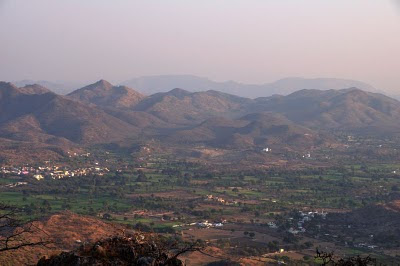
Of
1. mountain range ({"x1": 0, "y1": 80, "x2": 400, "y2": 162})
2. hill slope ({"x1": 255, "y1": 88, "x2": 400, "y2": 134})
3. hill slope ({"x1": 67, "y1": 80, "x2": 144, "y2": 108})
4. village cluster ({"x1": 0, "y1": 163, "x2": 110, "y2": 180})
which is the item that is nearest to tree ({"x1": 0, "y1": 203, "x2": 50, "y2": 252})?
village cluster ({"x1": 0, "y1": 163, "x2": 110, "y2": 180})

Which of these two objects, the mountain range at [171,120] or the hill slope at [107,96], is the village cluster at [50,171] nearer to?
the mountain range at [171,120]

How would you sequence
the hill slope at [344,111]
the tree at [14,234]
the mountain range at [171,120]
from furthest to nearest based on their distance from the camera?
the hill slope at [344,111], the mountain range at [171,120], the tree at [14,234]

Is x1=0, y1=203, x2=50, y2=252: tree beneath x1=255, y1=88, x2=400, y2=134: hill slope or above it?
beneath

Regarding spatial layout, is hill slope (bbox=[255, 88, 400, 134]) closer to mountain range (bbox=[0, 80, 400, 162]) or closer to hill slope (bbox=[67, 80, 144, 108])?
mountain range (bbox=[0, 80, 400, 162])

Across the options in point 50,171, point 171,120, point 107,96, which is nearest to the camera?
point 50,171

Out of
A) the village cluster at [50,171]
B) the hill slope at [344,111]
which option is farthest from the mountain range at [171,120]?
the village cluster at [50,171]

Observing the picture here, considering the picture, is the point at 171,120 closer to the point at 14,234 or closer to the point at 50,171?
the point at 50,171

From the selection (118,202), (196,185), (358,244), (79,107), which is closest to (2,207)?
(358,244)

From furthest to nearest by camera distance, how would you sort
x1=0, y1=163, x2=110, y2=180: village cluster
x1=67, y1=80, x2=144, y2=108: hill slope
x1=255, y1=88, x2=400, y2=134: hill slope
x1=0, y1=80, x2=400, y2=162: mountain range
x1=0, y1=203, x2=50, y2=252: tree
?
x1=67, y1=80, x2=144, y2=108: hill slope → x1=255, y1=88, x2=400, y2=134: hill slope → x1=0, y1=80, x2=400, y2=162: mountain range → x1=0, y1=163, x2=110, y2=180: village cluster → x1=0, y1=203, x2=50, y2=252: tree

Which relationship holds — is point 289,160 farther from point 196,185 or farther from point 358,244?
point 358,244

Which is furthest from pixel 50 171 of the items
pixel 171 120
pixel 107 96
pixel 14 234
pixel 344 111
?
pixel 344 111
